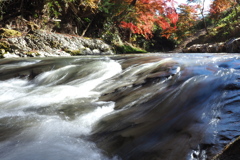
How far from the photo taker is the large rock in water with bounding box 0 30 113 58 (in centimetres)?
808

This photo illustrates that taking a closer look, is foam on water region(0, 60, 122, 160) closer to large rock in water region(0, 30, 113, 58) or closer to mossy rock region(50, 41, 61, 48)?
large rock in water region(0, 30, 113, 58)

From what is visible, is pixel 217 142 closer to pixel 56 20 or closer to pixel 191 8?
pixel 56 20

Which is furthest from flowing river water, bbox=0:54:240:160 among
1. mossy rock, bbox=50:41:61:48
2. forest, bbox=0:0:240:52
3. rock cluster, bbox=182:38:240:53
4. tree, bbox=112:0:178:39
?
tree, bbox=112:0:178:39

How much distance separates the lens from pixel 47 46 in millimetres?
9336

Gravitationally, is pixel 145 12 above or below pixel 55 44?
above

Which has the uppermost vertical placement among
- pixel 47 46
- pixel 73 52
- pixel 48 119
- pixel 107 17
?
pixel 107 17

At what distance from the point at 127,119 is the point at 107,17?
13.1m

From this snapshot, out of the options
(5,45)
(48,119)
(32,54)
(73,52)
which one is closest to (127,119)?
(48,119)

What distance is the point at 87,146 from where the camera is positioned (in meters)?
1.82

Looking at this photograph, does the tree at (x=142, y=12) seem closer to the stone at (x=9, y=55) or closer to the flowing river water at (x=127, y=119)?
the stone at (x=9, y=55)

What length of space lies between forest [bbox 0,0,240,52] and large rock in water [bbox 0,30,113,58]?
113 cm

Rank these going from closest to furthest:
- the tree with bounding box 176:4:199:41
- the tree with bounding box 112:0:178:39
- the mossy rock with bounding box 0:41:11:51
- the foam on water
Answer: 1. the foam on water
2. the mossy rock with bounding box 0:41:11:51
3. the tree with bounding box 112:0:178:39
4. the tree with bounding box 176:4:199:41

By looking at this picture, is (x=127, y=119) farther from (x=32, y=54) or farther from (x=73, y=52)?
(x=73, y=52)

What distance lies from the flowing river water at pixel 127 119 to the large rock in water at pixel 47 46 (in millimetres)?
5322
